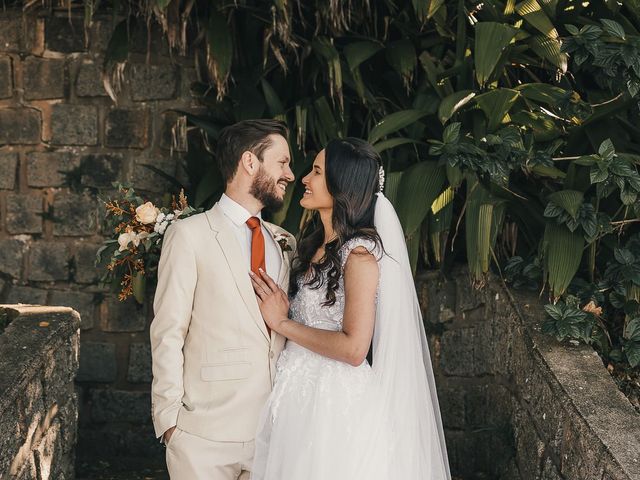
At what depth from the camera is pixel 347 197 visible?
3.17 meters

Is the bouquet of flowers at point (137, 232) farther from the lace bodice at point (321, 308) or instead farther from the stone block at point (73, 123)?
the stone block at point (73, 123)

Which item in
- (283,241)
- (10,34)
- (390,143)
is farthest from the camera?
(10,34)

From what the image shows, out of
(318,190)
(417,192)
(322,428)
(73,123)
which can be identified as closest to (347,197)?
(318,190)

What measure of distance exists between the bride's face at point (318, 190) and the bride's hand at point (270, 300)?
308 millimetres

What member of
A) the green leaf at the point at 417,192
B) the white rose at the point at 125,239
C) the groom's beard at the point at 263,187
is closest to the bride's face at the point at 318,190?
the groom's beard at the point at 263,187

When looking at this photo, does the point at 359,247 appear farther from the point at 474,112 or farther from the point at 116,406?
the point at 116,406

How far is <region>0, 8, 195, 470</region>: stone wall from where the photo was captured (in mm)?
5215

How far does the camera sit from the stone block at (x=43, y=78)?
17.1ft

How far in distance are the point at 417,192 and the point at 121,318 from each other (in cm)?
200

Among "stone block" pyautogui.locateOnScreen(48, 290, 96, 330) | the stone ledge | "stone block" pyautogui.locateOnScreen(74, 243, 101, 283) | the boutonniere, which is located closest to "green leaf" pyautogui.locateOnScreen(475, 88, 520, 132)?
the stone ledge

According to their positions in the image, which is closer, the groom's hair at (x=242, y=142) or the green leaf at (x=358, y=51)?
the groom's hair at (x=242, y=142)

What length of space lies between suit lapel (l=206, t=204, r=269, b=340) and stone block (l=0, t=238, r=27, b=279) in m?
2.52

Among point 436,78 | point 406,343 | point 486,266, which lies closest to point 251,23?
point 436,78

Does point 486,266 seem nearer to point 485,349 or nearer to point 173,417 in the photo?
point 485,349
